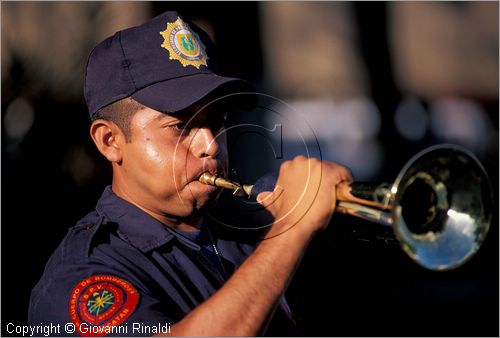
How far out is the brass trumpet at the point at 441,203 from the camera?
2.02 meters

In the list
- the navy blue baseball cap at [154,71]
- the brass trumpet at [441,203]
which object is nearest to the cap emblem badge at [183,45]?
the navy blue baseball cap at [154,71]

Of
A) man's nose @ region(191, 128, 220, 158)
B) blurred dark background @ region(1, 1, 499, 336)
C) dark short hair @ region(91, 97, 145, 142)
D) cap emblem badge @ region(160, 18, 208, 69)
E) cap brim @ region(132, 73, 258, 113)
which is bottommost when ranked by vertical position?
blurred dark background @ region(1, 1, 499, 336)

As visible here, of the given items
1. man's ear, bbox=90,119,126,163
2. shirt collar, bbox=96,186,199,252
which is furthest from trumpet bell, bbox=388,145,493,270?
man's ear, bbox=90,119,126,163

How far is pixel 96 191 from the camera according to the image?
166 inches

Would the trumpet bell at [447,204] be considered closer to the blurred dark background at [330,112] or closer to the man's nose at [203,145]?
the blurred dark background at [330,112]

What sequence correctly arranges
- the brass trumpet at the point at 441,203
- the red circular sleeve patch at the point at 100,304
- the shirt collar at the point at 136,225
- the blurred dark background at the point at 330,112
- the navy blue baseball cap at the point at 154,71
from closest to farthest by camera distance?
the red circular sleeve patch at the point at 100,304 < the brass trumpet at the point at 441,203 < the shirt collar at the point at 136,225 < the navy blue baseball cap at the point at 154,71 < the blurred dark background at the point at 330,112

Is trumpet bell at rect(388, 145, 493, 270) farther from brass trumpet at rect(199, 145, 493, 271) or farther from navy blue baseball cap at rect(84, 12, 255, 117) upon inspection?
navy blue baseball cap at rect(84, 12, 255, 117)

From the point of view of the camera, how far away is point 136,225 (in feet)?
7.25

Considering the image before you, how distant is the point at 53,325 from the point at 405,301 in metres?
4.82

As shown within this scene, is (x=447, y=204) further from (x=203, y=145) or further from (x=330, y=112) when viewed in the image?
(x=330, y=112)

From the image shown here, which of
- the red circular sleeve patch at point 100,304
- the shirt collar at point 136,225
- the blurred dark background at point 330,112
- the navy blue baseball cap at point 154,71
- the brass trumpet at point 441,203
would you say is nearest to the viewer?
the red circular sleeve patch at point 100,304

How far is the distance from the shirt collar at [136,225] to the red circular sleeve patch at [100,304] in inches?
9.5

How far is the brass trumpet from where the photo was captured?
2.02 m

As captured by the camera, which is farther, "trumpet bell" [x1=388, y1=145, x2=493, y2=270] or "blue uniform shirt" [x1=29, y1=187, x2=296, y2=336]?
"trumpet bell" [x1=388, y1=145, x2=493, y2=270]
